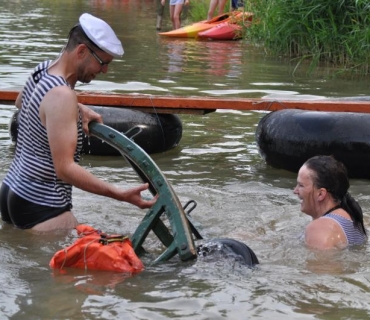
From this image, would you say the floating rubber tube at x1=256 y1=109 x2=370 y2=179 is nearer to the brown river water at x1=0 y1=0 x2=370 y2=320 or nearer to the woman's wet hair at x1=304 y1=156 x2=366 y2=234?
the brown river water at x1=0 y1=0 x2=370 y2=320

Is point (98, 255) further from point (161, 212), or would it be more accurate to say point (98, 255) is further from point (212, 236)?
point (212, 236)

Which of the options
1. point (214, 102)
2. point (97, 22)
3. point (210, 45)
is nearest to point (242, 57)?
point (210, 45)

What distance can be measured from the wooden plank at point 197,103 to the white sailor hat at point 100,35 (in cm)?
390

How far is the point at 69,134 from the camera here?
230 inches

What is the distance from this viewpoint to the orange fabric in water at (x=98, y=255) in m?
5.70

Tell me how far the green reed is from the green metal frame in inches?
359

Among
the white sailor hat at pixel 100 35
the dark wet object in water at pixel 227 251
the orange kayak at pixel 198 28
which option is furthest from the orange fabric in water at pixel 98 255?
the orange kayak at pixel 198 28

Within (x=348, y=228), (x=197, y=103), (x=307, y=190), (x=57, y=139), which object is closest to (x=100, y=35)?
(x=57, y=139)

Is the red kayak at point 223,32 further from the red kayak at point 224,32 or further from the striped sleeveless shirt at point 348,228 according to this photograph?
the striped sleeveless shirt at point 348,228

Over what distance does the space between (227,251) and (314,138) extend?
3.48 m

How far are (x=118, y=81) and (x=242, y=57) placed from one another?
166 inches

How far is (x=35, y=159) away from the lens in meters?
6.21

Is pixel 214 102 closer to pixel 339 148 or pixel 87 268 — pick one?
pixel 339 148

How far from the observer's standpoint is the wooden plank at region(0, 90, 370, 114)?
31.9ft
